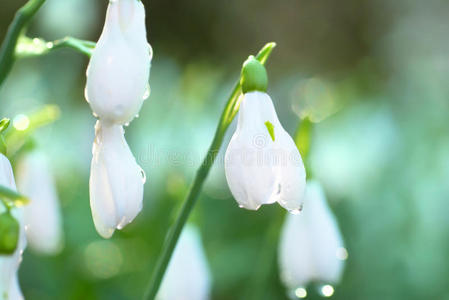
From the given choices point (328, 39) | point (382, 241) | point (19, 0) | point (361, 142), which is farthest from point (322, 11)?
point (382, 241)

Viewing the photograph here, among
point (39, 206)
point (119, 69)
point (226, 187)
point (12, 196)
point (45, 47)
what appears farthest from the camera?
point (226, 187)

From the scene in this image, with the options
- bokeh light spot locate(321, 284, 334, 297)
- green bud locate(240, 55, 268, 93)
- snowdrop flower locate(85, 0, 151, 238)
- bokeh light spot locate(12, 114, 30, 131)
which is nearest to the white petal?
snowdrop flower locate(85, 0, 151, 238)

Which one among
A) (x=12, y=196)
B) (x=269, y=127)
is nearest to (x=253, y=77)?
(x=269, y=127)

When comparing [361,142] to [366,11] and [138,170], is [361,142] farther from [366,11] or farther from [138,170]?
[366,11]

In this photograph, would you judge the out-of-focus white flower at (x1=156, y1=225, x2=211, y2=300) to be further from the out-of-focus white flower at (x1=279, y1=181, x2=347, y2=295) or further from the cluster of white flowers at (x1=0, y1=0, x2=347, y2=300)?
the cluster of white flowers at (x1=0, y1=0, x2=347, y2=300)

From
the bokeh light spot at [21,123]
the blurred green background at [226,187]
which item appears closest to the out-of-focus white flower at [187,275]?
the blurred green background at [226,187]

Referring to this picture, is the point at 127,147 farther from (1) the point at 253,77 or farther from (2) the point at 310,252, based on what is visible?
(2) the point at 310,252
